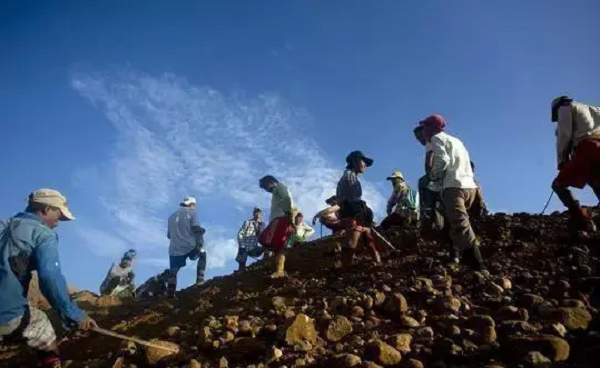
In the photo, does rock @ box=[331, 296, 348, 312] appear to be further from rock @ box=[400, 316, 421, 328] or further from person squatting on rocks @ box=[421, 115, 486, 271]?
person squatting on rocks @ box=[421, 115, 486, 271]

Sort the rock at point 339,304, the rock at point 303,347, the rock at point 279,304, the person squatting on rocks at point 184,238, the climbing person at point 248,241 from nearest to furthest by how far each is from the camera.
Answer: the rock at point 303,347 < the rock at point 339,304 < the rock at point 279,304 < the person squatting on rocks at point 184,238 < the climbing person at point 248,241

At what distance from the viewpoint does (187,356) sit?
3539 millimetres

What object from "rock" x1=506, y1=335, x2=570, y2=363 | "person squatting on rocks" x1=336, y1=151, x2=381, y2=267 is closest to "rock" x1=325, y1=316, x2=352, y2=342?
"rock" x1=506, y1=335, x2=570, y2=363

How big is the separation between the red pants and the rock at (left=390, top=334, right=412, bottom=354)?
114 inches

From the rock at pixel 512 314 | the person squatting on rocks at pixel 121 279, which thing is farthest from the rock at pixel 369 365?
the person squatting on rocks at pixel 121 279

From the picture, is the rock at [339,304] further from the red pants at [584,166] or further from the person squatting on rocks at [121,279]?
the person squatting on rocks at [121,279]

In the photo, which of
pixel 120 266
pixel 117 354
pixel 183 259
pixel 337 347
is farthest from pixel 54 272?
pixel 120 266

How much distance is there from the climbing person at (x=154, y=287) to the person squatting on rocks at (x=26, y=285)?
4964mm

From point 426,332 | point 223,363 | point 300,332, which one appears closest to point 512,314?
point 426,332

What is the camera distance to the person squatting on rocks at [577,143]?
4.61 metres

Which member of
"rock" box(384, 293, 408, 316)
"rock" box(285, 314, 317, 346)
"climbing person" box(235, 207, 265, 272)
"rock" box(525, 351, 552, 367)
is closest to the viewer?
"rock" box(525, 351, 552, 367)

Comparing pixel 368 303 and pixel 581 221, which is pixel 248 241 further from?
pixel 581 221

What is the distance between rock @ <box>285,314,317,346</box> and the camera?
342 cm

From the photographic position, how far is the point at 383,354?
2.96m
